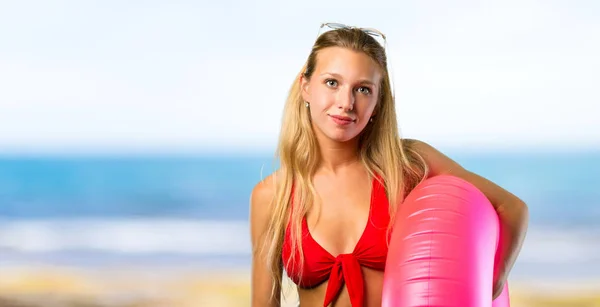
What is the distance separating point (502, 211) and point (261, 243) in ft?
2.23

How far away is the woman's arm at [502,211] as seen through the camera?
8.09ft

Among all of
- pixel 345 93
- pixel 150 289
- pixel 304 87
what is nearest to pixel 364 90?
pixel 345 93

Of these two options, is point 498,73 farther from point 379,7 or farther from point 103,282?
point 103,282

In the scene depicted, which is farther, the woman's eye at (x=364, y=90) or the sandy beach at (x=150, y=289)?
the sandy beach at (x=150, y=289)

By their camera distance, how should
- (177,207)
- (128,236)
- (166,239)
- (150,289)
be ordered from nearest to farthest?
(150,289) → (166,239) → (128,236) → (177,207)

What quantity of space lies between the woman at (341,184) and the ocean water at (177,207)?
4223 mm

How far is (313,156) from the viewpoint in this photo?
2643 mm

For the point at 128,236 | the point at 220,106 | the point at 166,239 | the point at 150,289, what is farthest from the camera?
the point at 220,106

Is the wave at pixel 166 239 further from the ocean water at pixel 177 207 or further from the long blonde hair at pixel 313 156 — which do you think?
the long blonde hair at pixel 313 156

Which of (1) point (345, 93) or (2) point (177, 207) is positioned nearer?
(1) point (345, 93)

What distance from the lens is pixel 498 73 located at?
949cm

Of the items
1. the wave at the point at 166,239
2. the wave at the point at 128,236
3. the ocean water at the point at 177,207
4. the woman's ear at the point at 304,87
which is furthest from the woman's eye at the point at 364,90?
the wave at the point at 128,236

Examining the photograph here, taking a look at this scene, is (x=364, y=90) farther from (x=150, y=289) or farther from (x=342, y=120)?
(x=150, y=289)

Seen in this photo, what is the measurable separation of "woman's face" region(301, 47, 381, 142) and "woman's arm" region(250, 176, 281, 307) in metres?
0.29
